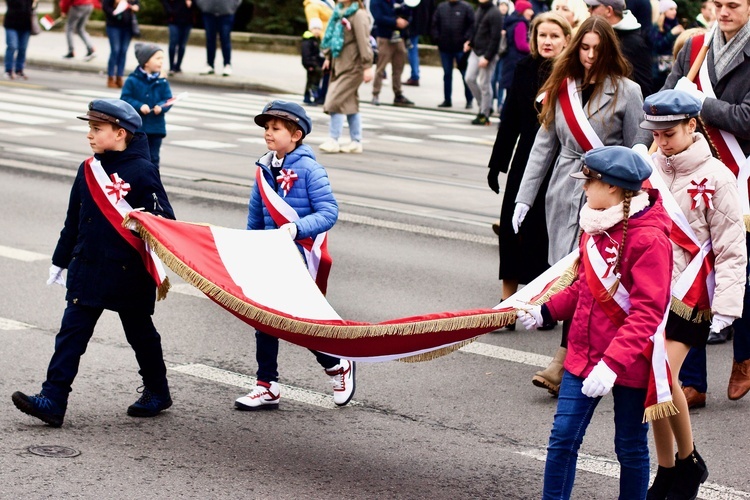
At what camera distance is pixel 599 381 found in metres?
4.37

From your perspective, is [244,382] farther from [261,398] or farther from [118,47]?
[118,47]

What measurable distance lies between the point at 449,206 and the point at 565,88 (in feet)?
19.1

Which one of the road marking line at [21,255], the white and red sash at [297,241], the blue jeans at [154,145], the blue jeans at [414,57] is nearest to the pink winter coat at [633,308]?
the white and red sash at [297,241]

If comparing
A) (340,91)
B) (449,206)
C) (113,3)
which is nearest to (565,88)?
(449,206)

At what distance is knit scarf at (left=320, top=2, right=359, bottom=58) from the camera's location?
15.5 m

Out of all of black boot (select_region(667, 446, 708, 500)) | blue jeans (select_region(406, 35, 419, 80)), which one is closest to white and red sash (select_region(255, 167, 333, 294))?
black boot (select_region(667, 446, 708, 500))

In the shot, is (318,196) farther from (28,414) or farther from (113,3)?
(113,3)

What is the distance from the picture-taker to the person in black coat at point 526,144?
732cm

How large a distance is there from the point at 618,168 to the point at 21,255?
6097mm

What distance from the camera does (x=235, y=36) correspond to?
110ft

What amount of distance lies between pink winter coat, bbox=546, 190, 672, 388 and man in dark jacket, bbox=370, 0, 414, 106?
17868mm

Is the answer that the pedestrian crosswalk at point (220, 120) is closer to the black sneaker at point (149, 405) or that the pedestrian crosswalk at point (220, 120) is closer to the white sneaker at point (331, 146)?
the white sneaker at point (331, 146)

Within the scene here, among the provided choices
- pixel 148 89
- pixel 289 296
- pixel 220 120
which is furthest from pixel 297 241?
pixel 220 120

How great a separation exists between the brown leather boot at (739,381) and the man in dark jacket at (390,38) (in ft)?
52.6
